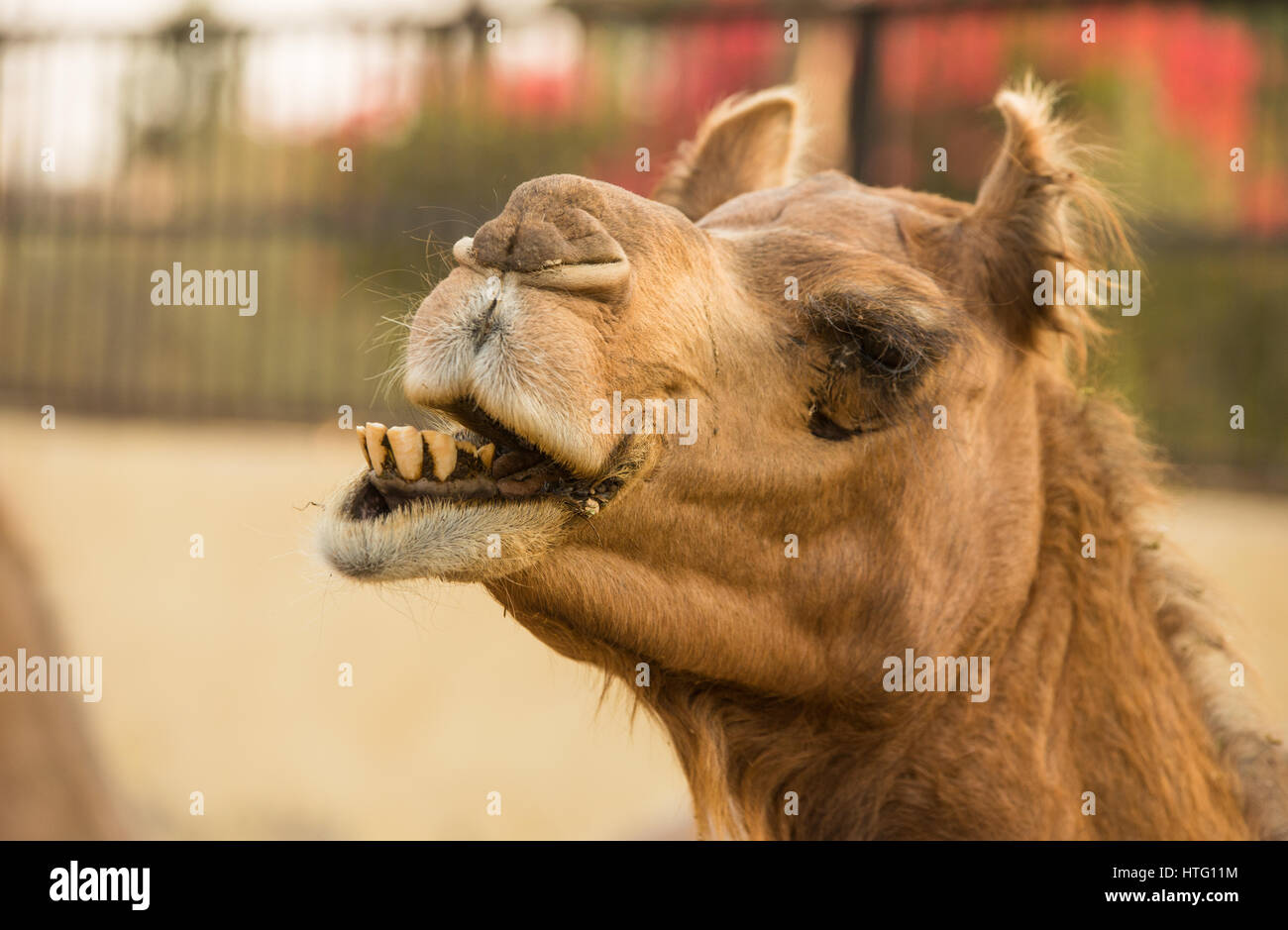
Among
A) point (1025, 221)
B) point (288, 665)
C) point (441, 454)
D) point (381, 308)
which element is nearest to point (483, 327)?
point (441, 454)

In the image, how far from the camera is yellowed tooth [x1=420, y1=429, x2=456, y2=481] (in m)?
2.59

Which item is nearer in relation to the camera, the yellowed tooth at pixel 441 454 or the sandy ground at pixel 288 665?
the yellowed tooth at pixel 441 454

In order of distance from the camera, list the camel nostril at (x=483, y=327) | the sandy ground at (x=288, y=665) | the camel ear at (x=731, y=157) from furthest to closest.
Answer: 1. the sandy ground at (x=288, y=665)
2. the camel ear at (x=731, y=157)
3. the camel nostril at (x=483, y=327)

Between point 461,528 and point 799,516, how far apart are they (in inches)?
35.0

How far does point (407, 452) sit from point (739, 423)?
0.78 metres

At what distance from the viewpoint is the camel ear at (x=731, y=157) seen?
3.99 metres

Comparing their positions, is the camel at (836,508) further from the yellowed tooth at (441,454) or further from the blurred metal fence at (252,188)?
the blurred metal fence at (252,188)

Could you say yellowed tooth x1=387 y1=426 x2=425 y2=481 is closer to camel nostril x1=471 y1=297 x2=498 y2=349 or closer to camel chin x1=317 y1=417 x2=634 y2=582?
camel chin x1=317 y1=417 x2=634 y2=582

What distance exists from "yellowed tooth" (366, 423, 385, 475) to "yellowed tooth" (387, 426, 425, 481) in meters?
0.02

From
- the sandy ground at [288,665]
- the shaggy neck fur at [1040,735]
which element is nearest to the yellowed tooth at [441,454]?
the shaggy neck fur at [1040,735]

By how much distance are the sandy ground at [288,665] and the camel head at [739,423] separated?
569 cm

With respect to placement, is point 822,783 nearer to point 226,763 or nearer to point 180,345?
point 226,763

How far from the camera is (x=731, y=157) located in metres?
4.02
